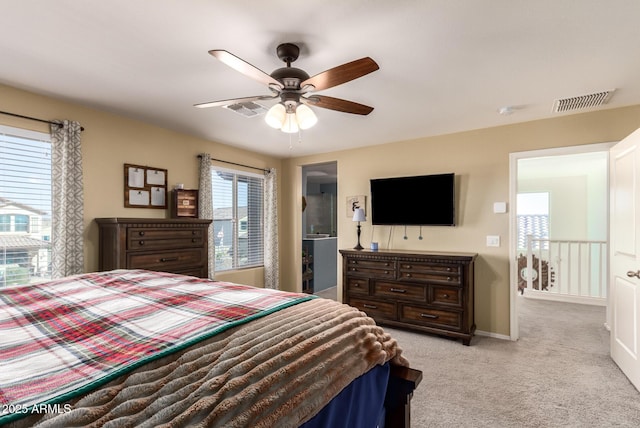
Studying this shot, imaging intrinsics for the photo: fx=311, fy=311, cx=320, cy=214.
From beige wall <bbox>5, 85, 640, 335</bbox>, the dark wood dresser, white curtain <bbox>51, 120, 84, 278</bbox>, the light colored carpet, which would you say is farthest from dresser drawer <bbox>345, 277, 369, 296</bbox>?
white curtain <bbox>51, 120, 84, 278</bbox>

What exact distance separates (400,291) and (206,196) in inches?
108

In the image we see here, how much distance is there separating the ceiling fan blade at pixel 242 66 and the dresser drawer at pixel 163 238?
2.01m

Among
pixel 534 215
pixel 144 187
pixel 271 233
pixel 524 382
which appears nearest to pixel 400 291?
pixel 524 382

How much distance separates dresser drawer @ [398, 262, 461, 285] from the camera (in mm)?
3451

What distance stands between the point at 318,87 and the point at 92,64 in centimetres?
170

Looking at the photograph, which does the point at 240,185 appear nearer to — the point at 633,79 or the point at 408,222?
the point at 408,222

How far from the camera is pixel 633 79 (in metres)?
2.46

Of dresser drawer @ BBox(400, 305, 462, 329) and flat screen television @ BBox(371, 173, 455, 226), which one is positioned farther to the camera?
flat screen television @ BBox(371, 173, 455, 226)

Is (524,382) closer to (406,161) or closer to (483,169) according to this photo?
(483,169)

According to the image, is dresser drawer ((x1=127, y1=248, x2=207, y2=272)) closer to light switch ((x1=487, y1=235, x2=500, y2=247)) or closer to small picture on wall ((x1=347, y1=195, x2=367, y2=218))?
small picture on wall ((x1=347, y1=195, x2=367, y2=218))

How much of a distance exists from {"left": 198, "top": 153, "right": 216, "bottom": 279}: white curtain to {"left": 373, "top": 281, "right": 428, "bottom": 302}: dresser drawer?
216 cm

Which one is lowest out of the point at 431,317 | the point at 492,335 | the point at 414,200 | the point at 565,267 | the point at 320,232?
the point at 492,335

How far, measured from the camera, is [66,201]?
2830mm

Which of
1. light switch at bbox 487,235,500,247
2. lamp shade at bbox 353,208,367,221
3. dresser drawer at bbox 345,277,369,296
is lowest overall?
dresser drawer at bbox 345,277,369,296
